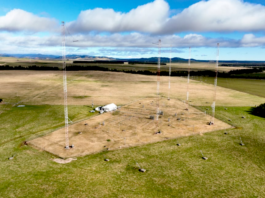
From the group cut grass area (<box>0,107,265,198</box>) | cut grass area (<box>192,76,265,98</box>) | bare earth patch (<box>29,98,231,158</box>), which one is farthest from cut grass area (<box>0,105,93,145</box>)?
cut grass area (<box>192,76,265,98</box>)

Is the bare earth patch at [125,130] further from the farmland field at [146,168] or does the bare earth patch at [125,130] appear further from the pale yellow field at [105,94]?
the pale yellow field at [105,94]

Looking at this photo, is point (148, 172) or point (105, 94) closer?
point (148, 172)

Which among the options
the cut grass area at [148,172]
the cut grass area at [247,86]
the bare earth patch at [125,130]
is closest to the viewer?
the cut grass area at [148,172]

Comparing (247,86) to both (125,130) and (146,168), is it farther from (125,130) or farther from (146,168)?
(146,168)

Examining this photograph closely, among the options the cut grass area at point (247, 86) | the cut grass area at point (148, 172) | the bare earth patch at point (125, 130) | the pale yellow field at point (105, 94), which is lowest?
the cut grass area at point (148, 172)

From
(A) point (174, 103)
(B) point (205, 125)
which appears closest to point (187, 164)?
(B) point (205, 125)

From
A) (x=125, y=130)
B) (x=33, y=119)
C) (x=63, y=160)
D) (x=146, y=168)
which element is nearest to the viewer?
(x=146, y=168)

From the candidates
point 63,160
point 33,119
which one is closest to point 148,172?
point 63,160

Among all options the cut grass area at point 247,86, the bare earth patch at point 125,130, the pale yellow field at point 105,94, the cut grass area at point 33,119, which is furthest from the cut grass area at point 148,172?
the cut grass area at point 247,86
